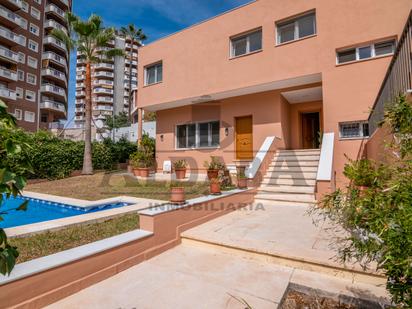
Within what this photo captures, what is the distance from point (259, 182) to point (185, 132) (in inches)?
285

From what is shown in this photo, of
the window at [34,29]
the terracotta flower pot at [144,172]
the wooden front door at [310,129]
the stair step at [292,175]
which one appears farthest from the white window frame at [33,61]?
the stair step at [292,175]

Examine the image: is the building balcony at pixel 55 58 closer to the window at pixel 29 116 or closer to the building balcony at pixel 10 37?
the building balcony at pixel 10 37

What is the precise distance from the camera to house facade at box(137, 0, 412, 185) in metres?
9.46

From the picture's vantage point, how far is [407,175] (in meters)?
1.63

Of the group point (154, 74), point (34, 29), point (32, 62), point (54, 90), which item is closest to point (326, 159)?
point (154, 74)

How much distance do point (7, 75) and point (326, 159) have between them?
42758 millimetres

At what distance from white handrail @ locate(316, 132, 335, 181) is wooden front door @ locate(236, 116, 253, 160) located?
159 inches

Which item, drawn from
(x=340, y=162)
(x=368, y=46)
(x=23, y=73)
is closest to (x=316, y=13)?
(x=368, y=46)

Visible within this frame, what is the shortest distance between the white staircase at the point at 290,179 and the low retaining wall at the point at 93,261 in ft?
12.2

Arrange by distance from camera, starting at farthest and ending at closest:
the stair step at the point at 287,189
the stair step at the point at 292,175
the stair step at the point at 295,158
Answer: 1. the stair step at the point at 295,158
2. the stair step at the point at 292,175
3. the stair step at the point at 287,189

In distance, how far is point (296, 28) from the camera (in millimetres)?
11039

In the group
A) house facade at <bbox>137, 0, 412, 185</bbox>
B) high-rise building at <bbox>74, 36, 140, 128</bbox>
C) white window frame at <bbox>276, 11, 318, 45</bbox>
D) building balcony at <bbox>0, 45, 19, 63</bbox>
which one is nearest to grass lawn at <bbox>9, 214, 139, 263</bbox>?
house facade at <bbox>137, 0, 412, 185</bbox>

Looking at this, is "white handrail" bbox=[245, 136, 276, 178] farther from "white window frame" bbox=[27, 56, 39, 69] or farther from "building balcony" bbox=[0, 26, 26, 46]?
"white window frame" bbox=[27, 56, 39, 69]

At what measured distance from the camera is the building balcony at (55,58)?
4119 cm
